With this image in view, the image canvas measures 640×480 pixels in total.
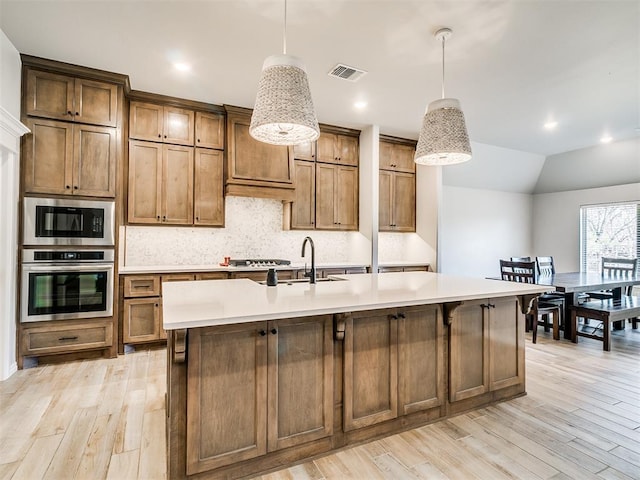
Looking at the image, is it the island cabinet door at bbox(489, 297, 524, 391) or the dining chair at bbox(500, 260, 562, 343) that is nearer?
the island cabinet door at bbox(489, 297, 524, 391)

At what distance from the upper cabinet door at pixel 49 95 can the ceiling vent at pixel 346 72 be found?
8.31 feet

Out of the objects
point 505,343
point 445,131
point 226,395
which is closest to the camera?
point 226,395

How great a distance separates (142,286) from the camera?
365 cm

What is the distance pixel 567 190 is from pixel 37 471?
28.0 feet

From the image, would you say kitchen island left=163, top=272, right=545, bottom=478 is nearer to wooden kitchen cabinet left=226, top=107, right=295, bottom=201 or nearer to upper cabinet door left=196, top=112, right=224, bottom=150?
wooden kitchen cabinet left=226, top=107, right=295, bottom=201

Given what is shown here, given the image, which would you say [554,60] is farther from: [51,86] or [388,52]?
[51,86]

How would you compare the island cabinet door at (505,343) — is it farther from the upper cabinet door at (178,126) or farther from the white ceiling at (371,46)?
the upper cabinet door at (178,126)

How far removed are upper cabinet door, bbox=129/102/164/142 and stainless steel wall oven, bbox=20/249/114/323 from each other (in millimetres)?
1382

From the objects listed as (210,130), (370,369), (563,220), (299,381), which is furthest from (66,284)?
(563,220)

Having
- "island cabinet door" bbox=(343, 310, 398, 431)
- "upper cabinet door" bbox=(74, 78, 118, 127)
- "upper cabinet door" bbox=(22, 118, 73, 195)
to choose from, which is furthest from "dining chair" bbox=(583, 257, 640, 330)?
"upper cabinet door" bbox=(22, 118, 73, 195)

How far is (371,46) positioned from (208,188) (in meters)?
2.44

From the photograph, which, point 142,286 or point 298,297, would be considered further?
point 142,286

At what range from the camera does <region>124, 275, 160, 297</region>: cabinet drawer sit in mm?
3594

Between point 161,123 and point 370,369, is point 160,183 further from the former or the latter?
point 370,369
